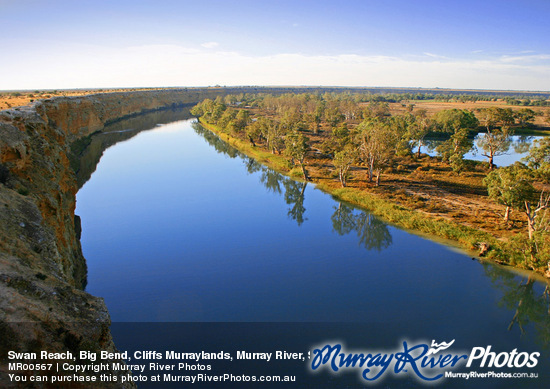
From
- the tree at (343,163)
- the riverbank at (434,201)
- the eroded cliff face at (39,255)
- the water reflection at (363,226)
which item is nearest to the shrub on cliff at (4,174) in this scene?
the eroded cliff face at (39,255)

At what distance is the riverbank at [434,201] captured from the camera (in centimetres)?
2470

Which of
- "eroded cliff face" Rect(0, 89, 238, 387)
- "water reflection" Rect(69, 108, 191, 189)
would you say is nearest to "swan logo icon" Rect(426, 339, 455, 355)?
"eroded cliff face" Rect(0, 89, 238, 387)

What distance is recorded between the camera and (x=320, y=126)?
284 ft

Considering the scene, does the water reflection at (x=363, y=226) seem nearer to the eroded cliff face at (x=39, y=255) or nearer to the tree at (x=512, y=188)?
the tree at (x=512, y=188)

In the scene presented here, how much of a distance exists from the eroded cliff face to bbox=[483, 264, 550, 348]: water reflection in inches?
767

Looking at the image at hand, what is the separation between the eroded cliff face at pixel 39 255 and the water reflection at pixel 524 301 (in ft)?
63.9

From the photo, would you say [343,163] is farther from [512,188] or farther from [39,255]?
[39,255]

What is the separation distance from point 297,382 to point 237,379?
98.1 inches

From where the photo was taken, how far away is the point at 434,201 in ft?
107

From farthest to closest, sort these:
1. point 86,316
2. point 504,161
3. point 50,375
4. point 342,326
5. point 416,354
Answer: point 504,161 < point 342,326 < point 416,354 < point 86,316 < point 50,375

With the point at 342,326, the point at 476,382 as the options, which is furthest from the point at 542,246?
the point at 342,326

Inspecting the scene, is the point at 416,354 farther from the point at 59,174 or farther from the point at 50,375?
the point at 59,174

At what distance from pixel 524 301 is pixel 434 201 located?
1462cm

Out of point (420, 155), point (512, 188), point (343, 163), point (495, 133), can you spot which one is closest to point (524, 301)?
point (512, 188)
